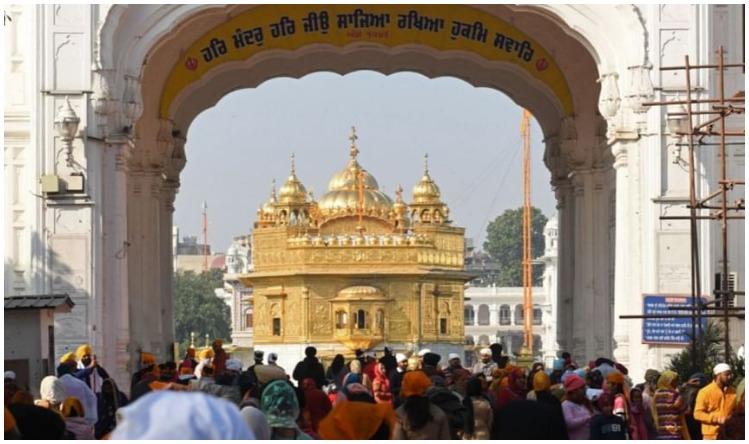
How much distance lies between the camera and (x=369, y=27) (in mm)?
26828

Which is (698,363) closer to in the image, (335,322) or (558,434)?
(558,434)

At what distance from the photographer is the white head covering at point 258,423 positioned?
8742 mm

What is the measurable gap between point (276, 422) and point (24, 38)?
44.2 feet

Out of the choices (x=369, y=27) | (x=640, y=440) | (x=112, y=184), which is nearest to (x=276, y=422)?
(x=640, y=440)

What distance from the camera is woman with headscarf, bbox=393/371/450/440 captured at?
34.5 feet

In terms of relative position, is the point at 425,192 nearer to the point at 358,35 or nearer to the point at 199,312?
the point at 358,35

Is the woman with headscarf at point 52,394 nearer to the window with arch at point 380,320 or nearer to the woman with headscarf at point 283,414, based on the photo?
the woman with headscarf at point 283,414

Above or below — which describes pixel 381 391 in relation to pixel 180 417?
below

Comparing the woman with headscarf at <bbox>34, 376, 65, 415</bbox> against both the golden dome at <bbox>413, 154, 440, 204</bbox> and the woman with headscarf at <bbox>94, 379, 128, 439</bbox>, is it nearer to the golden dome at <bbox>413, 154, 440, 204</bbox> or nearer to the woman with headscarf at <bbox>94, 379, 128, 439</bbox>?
the woman with headscarf at <bbox>94, 379, 128, 439</bbox>

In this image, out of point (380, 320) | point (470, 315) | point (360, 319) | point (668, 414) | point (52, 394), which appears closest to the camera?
point (52, 394)

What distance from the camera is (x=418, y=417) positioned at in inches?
418

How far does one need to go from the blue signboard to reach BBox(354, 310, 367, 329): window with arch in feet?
124

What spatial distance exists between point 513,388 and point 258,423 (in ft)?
21.8

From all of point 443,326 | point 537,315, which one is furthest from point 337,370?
point 537,315
